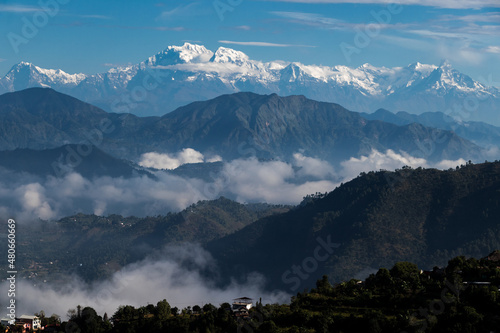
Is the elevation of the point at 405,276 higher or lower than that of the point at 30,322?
higher

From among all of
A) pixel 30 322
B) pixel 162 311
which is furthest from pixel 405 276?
pixel 30 322

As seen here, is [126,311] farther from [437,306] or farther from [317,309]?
[437,306]

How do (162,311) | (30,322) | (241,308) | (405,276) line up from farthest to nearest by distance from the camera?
1. (30,322)
2. (241,308)
3. (162,311)
4. (405,276)

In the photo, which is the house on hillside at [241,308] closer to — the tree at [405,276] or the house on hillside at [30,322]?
the tree at [405,276]

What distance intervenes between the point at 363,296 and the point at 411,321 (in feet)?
54.9

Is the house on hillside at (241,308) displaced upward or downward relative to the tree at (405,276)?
downward

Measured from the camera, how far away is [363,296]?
9812 cm

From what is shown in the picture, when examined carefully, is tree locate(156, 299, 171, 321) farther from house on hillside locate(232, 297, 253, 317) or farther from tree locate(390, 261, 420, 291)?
tree locate(390, 261, 420, 291)

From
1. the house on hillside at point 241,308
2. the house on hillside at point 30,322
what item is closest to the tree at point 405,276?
the house on hillside at point 241,308

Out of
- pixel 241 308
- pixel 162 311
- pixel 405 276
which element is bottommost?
pixel 241 308

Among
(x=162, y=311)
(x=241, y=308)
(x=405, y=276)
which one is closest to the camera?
(x=405, y=276)

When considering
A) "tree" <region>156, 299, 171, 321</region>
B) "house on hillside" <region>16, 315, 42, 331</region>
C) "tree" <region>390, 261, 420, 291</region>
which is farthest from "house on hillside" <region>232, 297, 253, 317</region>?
"house on hillside" <region>16, 315, 42, 331</region>

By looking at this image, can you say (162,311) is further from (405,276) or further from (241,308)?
(405,276)

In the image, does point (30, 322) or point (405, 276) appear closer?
point (405, 276)
